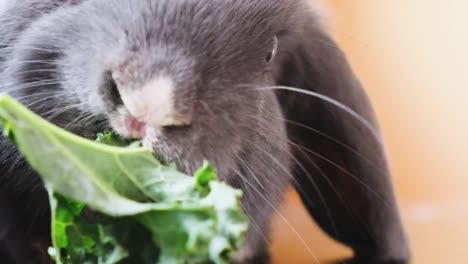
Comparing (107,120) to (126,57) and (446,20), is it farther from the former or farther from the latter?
(446,20)

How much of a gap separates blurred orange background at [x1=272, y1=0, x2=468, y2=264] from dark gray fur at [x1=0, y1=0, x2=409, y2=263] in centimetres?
25

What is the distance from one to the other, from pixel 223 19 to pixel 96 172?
0.27 m

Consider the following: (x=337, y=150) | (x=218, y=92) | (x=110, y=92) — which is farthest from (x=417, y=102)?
(x=110, y=92)

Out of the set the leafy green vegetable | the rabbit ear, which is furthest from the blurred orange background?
the leafy green vegetable

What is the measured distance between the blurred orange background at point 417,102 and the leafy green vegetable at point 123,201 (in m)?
0.84

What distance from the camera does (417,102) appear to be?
1818mm

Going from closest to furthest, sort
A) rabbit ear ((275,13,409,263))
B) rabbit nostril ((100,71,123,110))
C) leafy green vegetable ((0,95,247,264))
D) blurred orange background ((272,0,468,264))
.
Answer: leafy green vegetable ((0,95,247,264))
rabbit nostril ((100,71,123,110))
rabbit ear ((275,13,409,263))
blurred orange background ((272,0,468,264))

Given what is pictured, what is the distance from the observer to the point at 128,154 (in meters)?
0.76

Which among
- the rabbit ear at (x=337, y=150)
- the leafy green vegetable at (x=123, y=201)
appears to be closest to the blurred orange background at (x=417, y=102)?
the rabbit ear at (x=337, y=150)

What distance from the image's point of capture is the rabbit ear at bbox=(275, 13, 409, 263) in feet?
4.17

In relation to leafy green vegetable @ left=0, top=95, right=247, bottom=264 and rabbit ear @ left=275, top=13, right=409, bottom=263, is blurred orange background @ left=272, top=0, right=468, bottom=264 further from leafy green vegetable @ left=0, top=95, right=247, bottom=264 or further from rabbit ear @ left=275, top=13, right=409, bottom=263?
leafy green vegetable @ left=0, top=95, right=247, bottom=264

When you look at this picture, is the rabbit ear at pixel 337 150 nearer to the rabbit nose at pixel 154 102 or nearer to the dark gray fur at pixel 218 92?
the dark gray fur at pixel 218 92

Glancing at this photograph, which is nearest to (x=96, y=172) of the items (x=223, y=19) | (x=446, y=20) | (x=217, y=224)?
(x=217, y=224)

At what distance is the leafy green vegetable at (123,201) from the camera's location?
2.20ft
